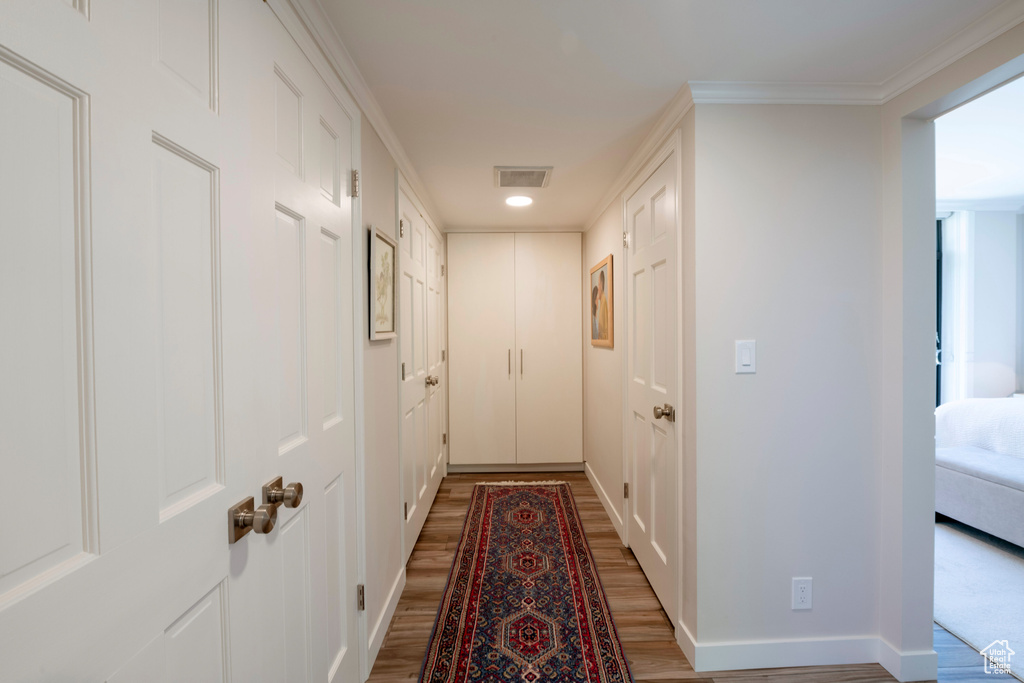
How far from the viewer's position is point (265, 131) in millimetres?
1077

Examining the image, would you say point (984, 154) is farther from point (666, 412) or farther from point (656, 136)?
point (666, 412)

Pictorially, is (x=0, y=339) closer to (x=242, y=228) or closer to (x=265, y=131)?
(x=242, y=228)

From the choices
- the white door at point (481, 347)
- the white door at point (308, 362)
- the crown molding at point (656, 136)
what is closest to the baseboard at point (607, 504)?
the white door at point (481, 347)

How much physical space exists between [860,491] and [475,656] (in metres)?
1.66

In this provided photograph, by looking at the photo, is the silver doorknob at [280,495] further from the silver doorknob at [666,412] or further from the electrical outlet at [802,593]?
the electrical outlet at [802,593]

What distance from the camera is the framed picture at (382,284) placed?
1835mm

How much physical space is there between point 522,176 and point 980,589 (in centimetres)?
316

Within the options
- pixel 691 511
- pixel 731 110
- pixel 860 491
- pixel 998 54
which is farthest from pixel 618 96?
pixel 860 491

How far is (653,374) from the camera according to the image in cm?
235

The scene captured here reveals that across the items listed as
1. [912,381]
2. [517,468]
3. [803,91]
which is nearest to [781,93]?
[803,91]

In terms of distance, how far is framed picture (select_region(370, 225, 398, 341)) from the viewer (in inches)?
72.2

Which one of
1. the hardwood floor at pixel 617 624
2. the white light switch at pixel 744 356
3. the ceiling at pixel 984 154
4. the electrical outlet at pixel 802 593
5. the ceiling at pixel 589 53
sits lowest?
the hardwood floor at pixel 617 624

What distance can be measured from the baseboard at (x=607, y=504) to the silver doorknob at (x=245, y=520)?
7.96 feet

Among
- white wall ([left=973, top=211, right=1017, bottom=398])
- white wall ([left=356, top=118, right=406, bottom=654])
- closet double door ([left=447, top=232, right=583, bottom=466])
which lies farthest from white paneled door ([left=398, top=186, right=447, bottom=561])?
white wall ([left=973, top=211, right=1017, bottom=398])
